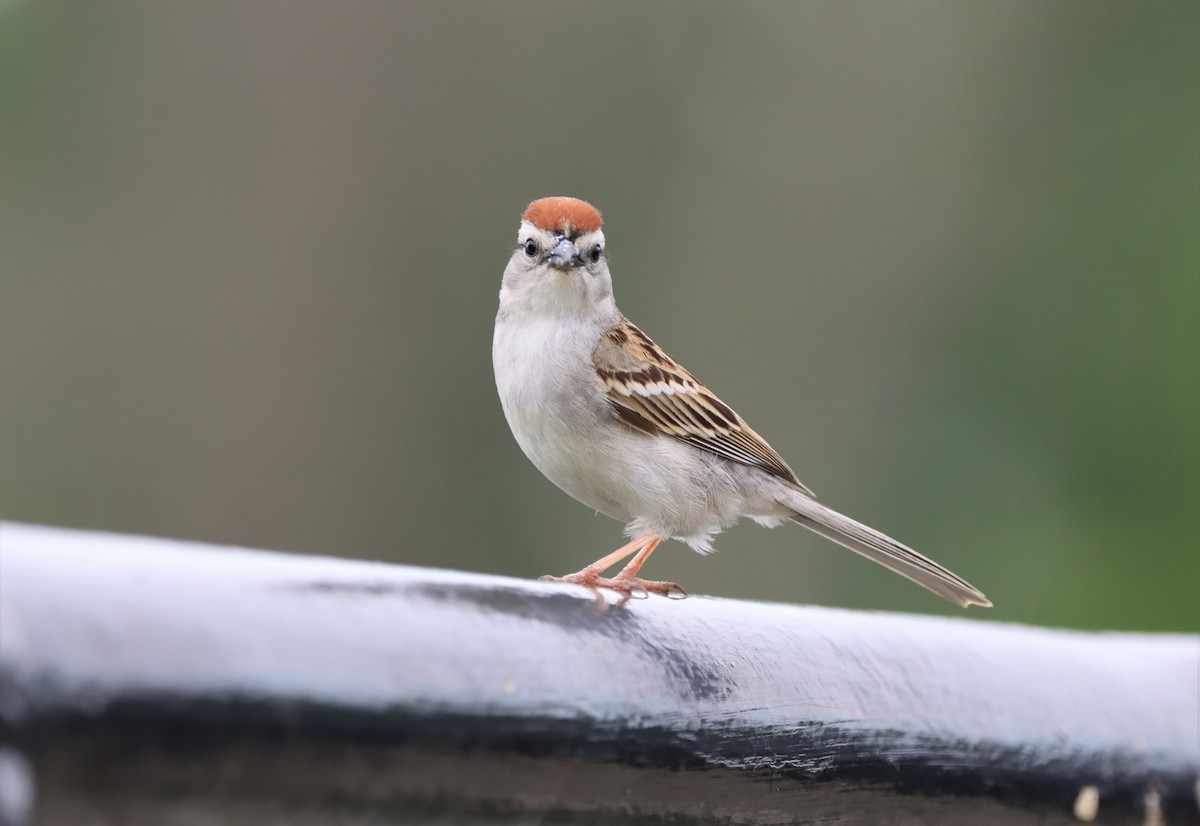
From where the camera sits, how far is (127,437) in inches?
405

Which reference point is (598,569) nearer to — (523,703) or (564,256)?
(564,256)

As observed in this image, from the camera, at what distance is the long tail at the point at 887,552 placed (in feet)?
12.8

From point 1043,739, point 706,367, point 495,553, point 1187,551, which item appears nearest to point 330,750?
point 1043,739

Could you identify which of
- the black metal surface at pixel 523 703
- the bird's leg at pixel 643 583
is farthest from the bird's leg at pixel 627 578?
the black metal surface at pixel 523 703

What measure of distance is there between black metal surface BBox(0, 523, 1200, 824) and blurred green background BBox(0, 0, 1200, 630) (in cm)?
681

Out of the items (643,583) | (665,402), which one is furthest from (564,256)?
(643,583)

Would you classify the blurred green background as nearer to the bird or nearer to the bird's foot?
the bird

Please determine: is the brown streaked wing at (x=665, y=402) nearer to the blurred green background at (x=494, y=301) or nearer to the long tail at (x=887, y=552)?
the long tail at (x=887, y=552)

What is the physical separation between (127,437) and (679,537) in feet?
23.7

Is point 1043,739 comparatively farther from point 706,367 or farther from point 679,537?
point 706,367

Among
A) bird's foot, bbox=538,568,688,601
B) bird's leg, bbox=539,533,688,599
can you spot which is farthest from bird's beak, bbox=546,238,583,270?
bird's foot, bbox=538,568,688,601

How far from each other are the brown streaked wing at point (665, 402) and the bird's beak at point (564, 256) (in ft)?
0.69

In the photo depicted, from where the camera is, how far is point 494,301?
11289mm

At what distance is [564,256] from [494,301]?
7.30 meters
